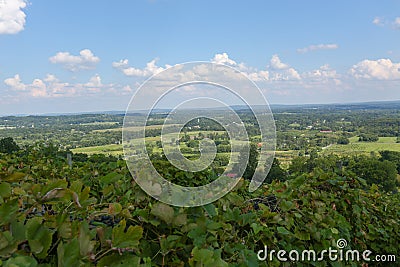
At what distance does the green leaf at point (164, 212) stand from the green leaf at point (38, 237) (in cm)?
39

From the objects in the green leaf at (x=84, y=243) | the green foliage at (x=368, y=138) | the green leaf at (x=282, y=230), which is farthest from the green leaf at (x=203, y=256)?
the green foliage at (x=368, y=138)

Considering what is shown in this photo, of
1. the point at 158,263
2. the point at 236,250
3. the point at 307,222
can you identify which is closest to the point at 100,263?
the point at 158,263

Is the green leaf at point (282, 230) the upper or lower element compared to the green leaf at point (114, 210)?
lower

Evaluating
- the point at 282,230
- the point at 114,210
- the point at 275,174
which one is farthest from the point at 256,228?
the point at 275,174

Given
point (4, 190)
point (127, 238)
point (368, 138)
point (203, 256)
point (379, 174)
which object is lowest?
point (368, 138)

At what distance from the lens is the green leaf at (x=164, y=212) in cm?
110

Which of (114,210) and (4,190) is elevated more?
Result: (4,190)

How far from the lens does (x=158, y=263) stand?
3.55ft

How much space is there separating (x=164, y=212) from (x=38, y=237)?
1.39 ft

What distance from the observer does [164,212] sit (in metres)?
1.10

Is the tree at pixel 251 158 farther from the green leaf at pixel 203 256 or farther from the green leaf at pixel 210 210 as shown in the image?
the green leaf at pixel 203 256

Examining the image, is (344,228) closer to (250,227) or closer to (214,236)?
(250,227)

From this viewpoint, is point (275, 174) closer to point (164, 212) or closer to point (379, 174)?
point (164, 212)

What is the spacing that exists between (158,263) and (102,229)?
28 cm
